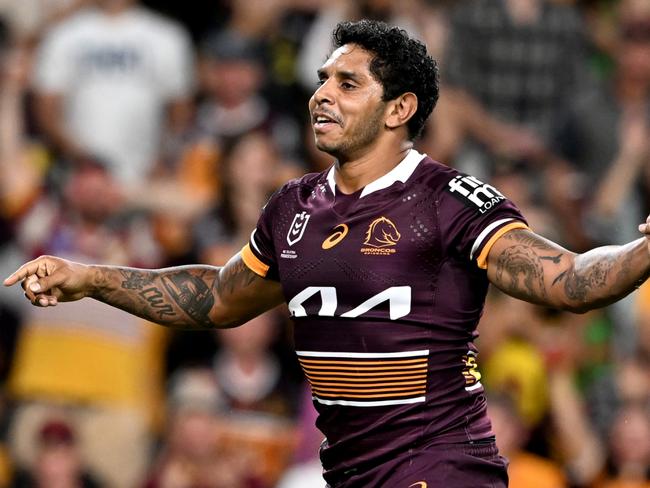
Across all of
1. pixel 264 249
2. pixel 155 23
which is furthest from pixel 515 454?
pixel 155 23

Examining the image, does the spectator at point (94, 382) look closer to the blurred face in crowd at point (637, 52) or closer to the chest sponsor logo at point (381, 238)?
the blurred face in crowd at point (637, 52)

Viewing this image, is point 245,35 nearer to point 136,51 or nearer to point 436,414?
point 136,51

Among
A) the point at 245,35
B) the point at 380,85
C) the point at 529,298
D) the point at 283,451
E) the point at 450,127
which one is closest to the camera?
the point at 529,298

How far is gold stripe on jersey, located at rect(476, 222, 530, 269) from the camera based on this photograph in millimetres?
4934

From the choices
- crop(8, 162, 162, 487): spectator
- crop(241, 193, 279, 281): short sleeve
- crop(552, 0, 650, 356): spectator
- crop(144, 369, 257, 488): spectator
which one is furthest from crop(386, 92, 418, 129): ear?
crop(552, 0, 650, 356): spectator

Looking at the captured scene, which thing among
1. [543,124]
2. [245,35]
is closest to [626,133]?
[543,124]

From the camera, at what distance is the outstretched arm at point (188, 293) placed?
18.9 feet

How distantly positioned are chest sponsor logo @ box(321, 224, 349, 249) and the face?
0.30 metres

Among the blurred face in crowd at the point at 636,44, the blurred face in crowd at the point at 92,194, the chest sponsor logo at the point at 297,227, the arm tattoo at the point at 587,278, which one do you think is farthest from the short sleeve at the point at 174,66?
the arm tattoo at the point at 587,278

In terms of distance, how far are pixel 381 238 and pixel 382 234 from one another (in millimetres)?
17

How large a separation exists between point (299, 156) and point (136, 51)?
4.87ft

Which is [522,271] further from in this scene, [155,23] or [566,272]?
[155,23]

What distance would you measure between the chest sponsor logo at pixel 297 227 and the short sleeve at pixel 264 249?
0.59 feet

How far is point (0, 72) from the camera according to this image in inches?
444
